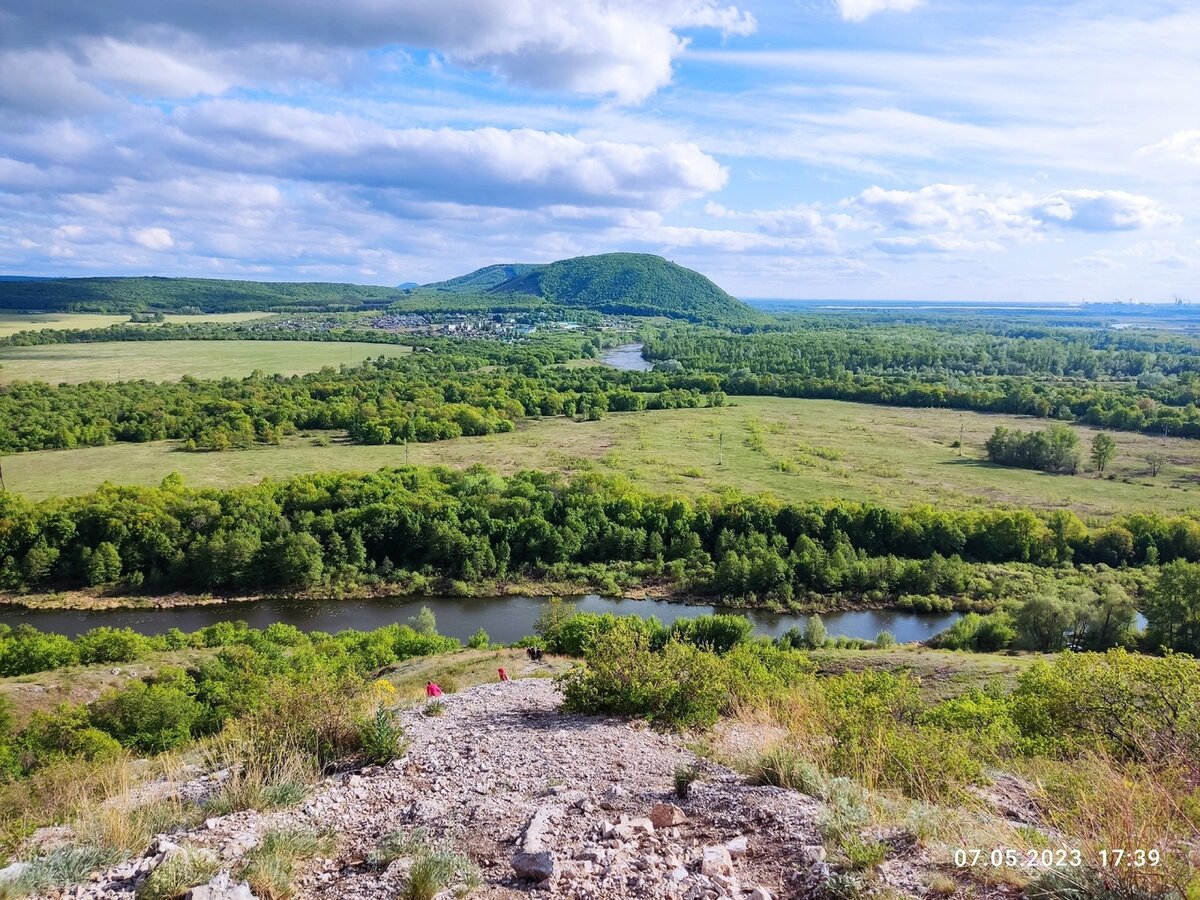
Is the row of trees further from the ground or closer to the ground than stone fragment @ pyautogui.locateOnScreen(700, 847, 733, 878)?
closer to the ground

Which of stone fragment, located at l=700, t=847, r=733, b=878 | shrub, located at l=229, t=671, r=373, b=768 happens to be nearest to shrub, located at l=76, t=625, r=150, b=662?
shrub, located at l=229, t=671, r=373, b=768

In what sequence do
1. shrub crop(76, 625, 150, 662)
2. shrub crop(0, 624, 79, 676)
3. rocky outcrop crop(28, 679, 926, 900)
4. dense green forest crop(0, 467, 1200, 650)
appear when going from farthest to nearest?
dense green forest crop(0, 467, 1200, 650), shrub crop(76, 625, 150, 662), shrub crop(0, 624, 79, 676), rocky outcrop crop(28, 679, 926, 900)

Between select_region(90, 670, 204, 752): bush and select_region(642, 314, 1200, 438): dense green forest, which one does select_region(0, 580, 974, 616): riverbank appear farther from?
select_region(642, 314, 1200, 438): dense green forest

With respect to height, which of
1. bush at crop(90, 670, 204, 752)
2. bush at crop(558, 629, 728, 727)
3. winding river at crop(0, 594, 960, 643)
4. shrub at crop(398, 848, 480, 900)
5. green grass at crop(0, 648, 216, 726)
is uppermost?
shrub at crop(398, 848, 480, 900)

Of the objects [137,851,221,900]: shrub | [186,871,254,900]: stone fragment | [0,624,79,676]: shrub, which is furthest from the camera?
[0,624,79,676]: shrub

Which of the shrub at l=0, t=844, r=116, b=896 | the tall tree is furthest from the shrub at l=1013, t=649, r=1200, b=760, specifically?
the tall tree

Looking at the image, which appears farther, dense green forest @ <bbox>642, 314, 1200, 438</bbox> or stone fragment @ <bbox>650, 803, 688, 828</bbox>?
dense green forest @ <bbox>642, 314, 1200, 438</bbox>
